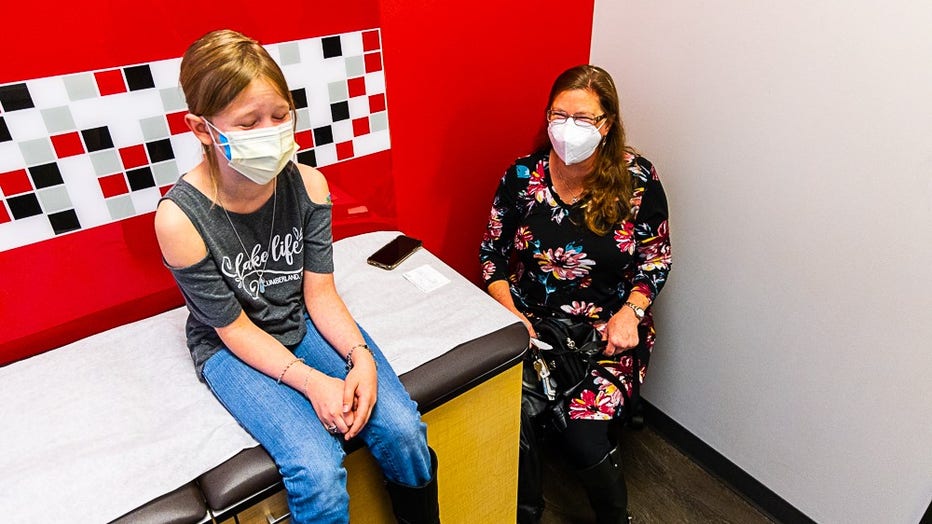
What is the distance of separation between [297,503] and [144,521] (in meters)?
0.21

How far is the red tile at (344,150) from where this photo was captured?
146 centimetres

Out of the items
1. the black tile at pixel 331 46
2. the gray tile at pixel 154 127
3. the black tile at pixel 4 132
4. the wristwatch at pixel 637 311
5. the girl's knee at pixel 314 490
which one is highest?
the black tile at pixel 331 46

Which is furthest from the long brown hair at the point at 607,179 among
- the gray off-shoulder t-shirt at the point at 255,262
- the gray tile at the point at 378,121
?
the gray off-shoulder t-shirt at the point at 255,262

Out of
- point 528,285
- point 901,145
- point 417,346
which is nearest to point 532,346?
point 528,285

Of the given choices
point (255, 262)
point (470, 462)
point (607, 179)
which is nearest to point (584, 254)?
point (607, 179)

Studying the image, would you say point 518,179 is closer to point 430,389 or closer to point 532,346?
point 532,346

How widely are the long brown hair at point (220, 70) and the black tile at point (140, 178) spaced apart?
1.10ft

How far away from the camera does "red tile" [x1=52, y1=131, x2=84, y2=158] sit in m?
1.12

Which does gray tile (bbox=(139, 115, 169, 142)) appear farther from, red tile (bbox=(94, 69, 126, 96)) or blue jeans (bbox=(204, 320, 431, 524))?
blue jeans (bbox=(204, 320, 431, 524))

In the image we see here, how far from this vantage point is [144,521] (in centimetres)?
86

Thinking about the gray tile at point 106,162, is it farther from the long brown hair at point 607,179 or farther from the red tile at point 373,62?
the long brown hair at point 607,179

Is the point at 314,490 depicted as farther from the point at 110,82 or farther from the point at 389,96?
the point at 389,96

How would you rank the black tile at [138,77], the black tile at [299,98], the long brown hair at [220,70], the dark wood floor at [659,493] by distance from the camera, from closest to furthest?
1. the long brown hair at [220,70]
2. the black tile at [138,77]
3. the black tile at [299,98]
4. the dark wood floor at [659,493]

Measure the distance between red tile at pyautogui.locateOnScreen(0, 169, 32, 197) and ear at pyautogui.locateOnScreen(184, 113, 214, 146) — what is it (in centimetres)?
39
